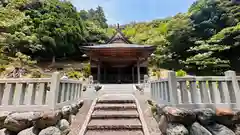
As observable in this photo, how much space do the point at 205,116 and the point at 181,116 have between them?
60 centimetres

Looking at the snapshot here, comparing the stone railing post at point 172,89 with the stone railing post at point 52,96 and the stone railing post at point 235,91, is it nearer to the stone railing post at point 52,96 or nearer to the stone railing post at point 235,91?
the stone railing post at point 235,91

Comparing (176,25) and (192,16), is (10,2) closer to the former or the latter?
(176,25)

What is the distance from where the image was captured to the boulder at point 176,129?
8.87ft

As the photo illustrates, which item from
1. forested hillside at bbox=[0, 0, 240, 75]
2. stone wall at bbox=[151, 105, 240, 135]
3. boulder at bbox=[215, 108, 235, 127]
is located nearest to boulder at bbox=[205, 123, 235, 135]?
stone wall at bbox=[151, 105, 240, 135]

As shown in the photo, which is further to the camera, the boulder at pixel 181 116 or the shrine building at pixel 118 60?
the shrine building at pixel 118 60

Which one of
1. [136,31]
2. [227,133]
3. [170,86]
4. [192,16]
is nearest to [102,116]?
[170,86]

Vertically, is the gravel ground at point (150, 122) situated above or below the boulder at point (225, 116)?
below

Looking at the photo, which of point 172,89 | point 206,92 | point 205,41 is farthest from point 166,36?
point 172,89

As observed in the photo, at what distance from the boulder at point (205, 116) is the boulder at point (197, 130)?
12 centimetres

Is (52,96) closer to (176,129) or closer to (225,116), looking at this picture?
(176,129)

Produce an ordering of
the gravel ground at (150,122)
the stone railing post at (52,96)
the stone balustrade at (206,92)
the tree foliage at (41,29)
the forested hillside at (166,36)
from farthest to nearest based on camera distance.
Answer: the tree foliage at (41,29)
the forested hillside at (166,36)
the gravel ground at (150,122)
the stone balustrade at (206,92)
the stone railing post at (52,96)

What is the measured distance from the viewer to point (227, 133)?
112 inches

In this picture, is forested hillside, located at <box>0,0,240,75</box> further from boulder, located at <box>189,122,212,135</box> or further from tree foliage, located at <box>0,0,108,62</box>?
boulder, located at <box>189,122,212,135</box>

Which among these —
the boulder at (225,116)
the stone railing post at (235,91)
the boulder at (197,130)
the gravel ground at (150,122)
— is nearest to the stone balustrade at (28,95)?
the gravel ground at (150,122)
